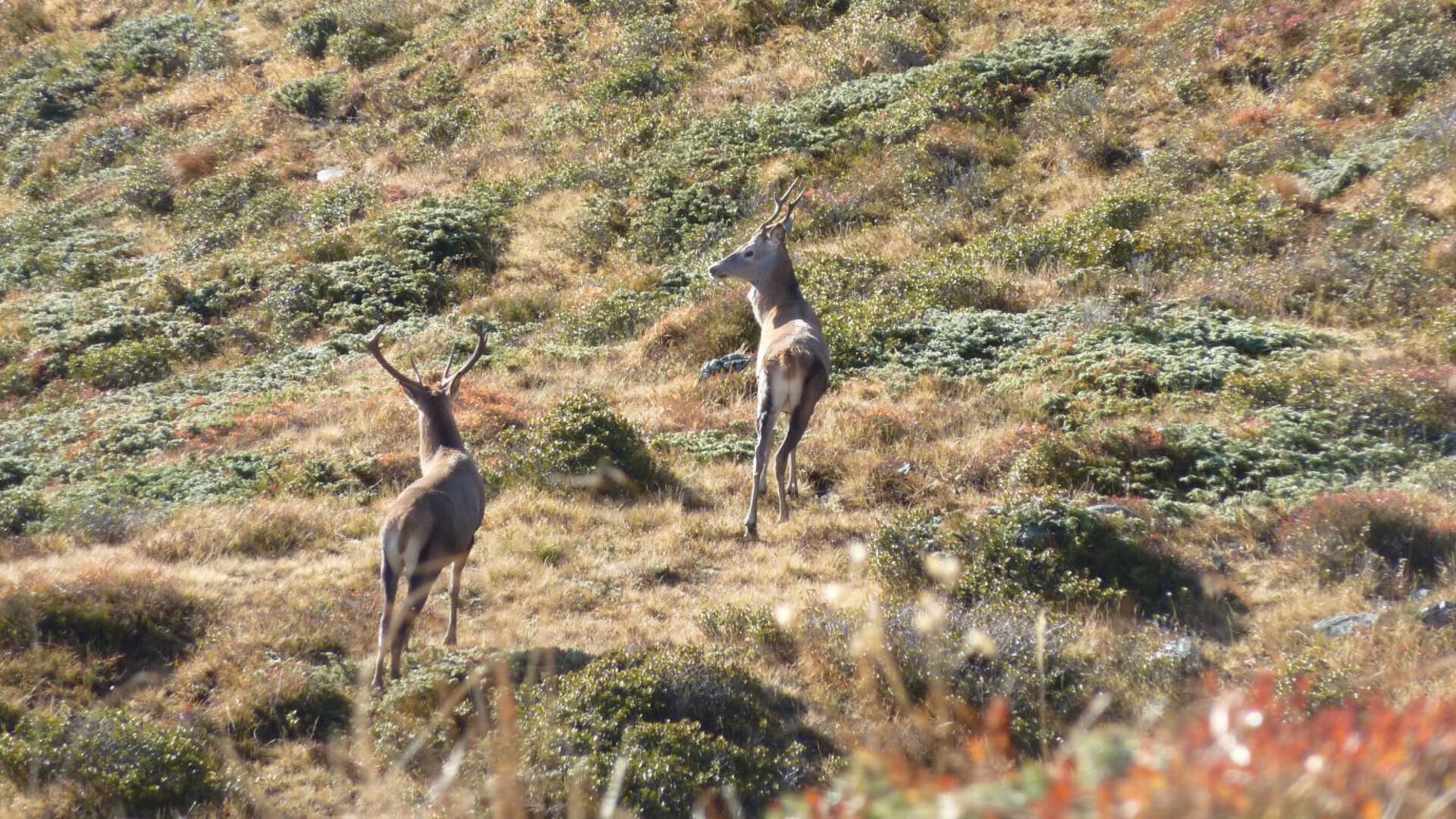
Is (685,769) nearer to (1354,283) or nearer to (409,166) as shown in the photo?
(1354,283)

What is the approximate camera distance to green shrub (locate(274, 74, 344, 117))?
27.9m

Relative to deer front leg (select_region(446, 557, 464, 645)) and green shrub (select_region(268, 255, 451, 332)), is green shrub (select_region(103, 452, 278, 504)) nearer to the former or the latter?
deer front leg (select_region(446, 557, 464, 645))

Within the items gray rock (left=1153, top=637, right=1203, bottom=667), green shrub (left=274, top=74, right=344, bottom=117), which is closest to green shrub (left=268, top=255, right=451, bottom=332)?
green shrub (left=274, top=74, right=344, bottom=117)

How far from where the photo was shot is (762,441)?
10.6 m

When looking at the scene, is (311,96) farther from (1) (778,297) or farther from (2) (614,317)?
(1) (778,297)

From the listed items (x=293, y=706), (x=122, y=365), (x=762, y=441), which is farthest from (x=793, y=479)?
(x=122, y=365)

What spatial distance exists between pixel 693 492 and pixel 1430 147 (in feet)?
33.0

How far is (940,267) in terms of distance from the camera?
16.0 meters

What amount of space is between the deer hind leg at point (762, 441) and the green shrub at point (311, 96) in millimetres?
20674

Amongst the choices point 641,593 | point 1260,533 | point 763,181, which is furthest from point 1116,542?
point 763,181

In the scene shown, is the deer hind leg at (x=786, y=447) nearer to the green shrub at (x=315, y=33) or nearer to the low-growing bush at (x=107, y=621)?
the low-growing bush at (x=107, y=621)

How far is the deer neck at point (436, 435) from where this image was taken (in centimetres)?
886

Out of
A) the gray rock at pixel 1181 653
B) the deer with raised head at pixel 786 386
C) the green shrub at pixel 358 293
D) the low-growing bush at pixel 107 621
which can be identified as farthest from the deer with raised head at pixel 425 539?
the green shrub at pixel 358 293

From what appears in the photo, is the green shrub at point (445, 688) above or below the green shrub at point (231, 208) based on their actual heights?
above
